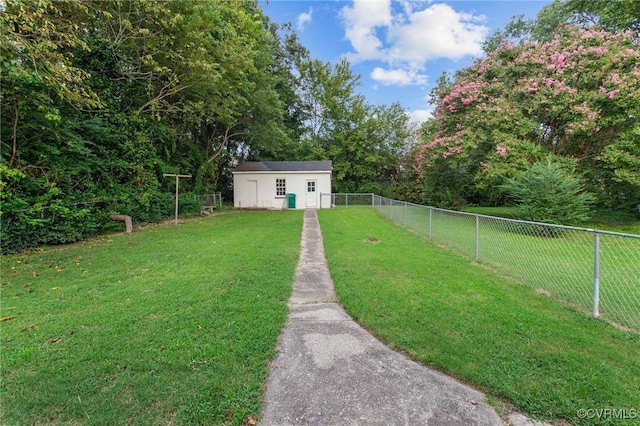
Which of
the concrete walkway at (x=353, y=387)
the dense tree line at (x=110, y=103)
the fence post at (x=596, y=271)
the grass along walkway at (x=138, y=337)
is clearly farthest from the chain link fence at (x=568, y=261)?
the dense tree line at (x=110, y=103)

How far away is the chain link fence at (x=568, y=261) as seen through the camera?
11.7ft

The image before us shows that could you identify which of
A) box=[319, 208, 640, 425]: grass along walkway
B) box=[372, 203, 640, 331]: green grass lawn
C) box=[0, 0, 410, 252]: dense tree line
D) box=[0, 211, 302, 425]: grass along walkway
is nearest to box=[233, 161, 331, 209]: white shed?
box=[0, 0, 410, 252]: dense tree line

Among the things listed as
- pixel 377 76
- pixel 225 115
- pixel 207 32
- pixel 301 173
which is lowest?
pixel 301 173

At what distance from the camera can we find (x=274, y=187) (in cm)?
1966

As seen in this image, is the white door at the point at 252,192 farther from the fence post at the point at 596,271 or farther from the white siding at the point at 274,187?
the fence post at the point at 596,271

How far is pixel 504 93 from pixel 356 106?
1591cm

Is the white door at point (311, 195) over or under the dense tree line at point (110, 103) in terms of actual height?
under

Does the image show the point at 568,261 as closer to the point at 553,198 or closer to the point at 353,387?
the point at 553,198

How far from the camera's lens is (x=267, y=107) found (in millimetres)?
17016

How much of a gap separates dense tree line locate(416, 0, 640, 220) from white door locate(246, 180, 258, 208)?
11301 millimetres

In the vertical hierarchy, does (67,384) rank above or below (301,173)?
below

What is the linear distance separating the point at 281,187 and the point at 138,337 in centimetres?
1707

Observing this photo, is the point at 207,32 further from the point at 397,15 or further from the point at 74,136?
the point at 397,15

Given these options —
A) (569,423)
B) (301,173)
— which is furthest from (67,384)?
A: (301,173)
